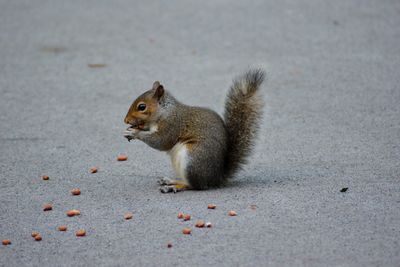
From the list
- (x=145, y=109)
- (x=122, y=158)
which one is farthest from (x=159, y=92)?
(x=122, y=158)

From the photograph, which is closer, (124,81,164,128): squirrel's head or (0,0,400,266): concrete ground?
(0,0,400,266): concrete ground

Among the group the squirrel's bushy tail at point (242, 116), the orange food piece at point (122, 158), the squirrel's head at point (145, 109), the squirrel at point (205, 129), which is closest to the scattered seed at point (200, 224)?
the squirrel at point (205, 129)

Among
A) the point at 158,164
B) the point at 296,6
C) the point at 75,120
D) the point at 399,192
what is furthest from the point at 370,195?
the point at 296,6

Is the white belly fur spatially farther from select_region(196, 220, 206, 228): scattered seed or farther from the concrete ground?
select_region(196, 220, 206, 228): scattered seed

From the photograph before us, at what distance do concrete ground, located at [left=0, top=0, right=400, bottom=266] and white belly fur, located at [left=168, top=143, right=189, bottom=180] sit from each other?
14 centimetres

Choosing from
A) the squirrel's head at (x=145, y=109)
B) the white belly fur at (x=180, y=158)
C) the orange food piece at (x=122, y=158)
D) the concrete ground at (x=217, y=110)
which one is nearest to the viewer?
the concrete ground at (x=217, y=110)

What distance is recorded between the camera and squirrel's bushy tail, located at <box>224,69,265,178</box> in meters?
4.03

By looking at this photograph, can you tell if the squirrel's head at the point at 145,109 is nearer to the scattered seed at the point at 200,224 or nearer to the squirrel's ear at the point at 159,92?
the squirrel's ear at the point at 159,92

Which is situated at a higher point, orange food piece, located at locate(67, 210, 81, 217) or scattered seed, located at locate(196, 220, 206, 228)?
scattered seed, located at locate(196, 220, 206, 228)

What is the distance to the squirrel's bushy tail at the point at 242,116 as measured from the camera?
13.2 ft

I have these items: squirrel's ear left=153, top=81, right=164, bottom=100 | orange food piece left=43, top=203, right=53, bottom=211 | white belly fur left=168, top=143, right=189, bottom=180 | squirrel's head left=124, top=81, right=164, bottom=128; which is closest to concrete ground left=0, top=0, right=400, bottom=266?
orange food piece left=43, top=203, right=53, bottom=211

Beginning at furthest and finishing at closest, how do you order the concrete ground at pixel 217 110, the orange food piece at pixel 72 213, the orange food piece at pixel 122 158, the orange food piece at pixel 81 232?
the orange food piece at pixel 122 158, the orange food piece at pixel 72 213, the orange food piece at pixel 81 232, the concrete ground at pixel 217 110

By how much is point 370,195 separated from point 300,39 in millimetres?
3670

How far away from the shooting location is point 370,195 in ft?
12.6
